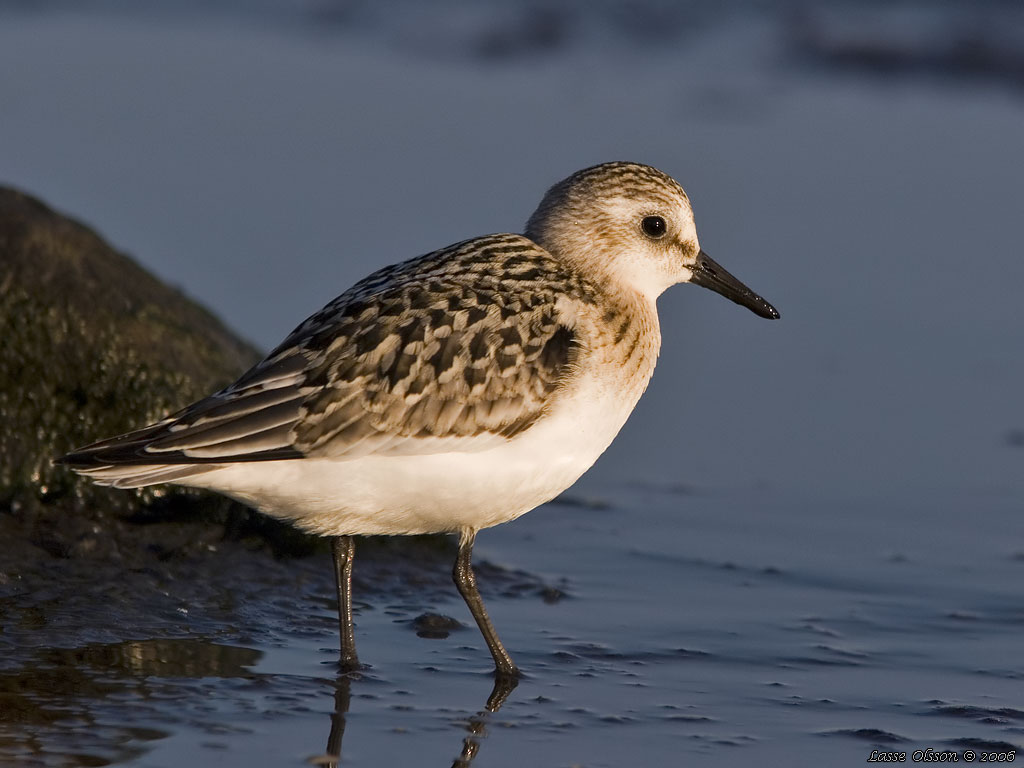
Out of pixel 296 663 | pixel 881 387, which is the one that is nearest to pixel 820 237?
pixel 881 387

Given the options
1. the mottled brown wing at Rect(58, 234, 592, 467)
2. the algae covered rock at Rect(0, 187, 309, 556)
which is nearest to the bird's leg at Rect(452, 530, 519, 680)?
the mottled brown wing at Rect(58, 234, 592, 467)

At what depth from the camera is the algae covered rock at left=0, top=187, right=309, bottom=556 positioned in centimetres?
734

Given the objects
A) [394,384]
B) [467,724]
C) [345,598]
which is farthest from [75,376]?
[467,724]

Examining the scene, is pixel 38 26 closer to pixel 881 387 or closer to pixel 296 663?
pixel 881 387

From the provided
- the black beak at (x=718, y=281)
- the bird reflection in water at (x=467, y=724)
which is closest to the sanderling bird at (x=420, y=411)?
the bird reflection in water at (x=467, y=724)

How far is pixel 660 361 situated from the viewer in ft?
34.1

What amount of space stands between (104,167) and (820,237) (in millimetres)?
5306

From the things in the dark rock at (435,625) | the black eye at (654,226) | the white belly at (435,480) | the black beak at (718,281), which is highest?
the black eye at (654,226)

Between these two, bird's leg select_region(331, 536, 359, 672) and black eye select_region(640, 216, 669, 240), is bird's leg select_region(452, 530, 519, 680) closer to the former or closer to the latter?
bird's leg select_region(331, 536, 359, 672)

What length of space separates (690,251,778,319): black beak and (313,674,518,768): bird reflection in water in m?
1.91

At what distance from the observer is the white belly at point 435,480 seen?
6047mm

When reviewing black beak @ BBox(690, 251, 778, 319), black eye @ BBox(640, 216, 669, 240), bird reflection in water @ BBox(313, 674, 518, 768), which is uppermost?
black eye @ BBox(640, 216, 669, 240)

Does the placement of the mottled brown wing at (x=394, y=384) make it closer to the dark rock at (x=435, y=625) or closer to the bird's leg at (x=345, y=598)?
the bird's leg at (x=345, y=598)

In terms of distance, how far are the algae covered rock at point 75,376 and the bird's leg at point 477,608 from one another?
1.32 m
